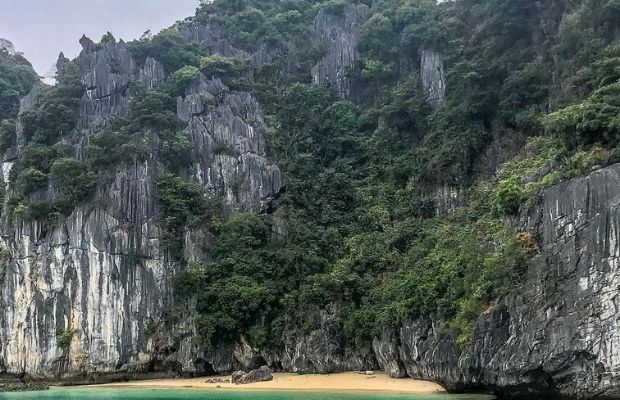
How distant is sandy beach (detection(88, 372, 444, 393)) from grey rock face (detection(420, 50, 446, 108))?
17.6m

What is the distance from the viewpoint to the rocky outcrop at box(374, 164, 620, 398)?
48.6 ft

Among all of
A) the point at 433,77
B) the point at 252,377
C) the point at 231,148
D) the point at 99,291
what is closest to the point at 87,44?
the point at 231,148

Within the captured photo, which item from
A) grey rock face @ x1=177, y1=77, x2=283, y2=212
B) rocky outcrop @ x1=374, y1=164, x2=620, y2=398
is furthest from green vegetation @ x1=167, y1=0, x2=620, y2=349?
grey rock face @ x1=177, y1=77, x2=283, y2=212

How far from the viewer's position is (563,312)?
610 inches

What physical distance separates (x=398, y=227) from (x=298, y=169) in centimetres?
876

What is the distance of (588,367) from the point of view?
15.0 metres

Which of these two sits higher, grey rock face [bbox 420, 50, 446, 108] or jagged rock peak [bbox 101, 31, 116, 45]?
jagged rock peak [bbox 101, 31, 116, 45]

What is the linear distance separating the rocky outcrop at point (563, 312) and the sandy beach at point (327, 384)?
353 centimetres

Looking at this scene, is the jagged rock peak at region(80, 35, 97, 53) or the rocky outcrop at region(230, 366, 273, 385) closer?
the rocky outcrop at region(230, 366, 273, 385)

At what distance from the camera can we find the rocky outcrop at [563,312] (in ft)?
48.6

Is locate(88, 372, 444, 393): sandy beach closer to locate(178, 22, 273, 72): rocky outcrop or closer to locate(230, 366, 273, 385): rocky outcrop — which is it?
locate(230, 366, 273, 385): rocky outcrop

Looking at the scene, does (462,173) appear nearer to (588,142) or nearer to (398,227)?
(398,227)

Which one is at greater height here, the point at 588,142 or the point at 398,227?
the point at 588,142

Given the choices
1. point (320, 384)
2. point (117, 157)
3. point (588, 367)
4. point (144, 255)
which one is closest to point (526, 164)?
point (588, 367)
